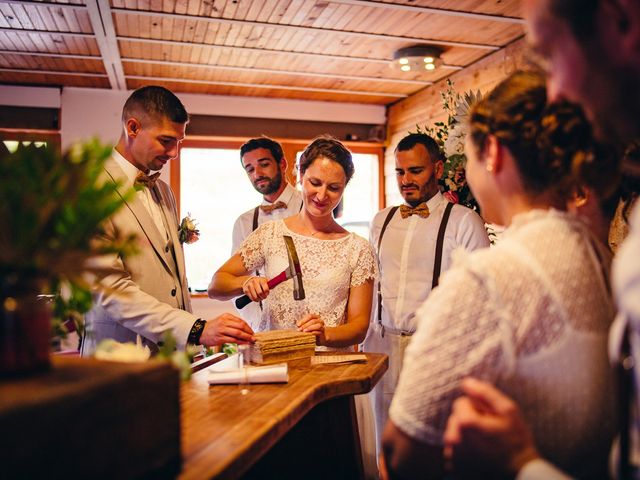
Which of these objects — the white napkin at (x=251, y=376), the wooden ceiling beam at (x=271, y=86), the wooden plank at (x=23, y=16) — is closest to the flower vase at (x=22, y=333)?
the white napkin at (x=251, y=376)

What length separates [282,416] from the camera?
1527mm

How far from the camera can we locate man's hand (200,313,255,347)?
2229 mm

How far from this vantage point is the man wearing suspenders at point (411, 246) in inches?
147

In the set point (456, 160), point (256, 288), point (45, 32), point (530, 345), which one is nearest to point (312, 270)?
point (256, 288)

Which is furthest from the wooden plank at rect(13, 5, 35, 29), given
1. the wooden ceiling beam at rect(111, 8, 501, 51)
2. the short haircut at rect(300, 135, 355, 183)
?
the short haircut at rect(300, 135, 355, 183)

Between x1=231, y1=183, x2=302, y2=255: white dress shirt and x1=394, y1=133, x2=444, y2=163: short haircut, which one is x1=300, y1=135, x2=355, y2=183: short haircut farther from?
x1=231, y1=183, x2=302, y2=255: white dress shirt

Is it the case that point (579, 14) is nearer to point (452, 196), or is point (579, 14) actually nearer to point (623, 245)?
point (623, 245)

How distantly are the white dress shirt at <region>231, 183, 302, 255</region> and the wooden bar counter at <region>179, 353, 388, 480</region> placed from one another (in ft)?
7.87

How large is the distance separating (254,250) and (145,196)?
0.62 m

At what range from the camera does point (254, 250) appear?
3.00m

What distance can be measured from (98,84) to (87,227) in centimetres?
691

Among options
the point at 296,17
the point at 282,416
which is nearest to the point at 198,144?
the point at 296,17

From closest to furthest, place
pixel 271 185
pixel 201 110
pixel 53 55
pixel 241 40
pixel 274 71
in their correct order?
pixel 271 185 < pixel 241 40 < pixel 53 55 < pixel 274 71 < pixel 201 110

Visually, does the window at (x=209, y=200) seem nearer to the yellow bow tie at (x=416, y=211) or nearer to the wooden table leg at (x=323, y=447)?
the yellow bow tie at (x=416, y=211)
